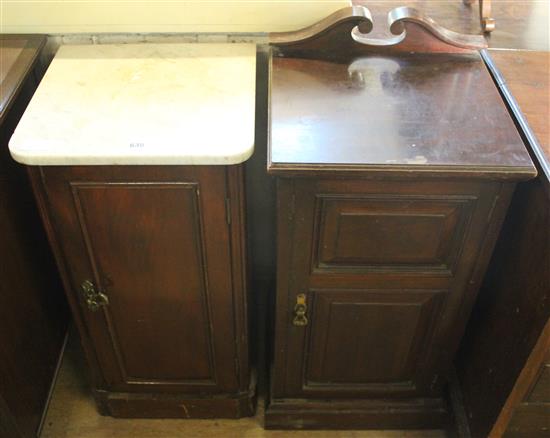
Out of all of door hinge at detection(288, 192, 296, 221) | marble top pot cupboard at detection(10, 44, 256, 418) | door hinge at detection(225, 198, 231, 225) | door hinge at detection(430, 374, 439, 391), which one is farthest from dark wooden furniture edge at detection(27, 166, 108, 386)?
door hinge at detection(430, 374, 439, 391)

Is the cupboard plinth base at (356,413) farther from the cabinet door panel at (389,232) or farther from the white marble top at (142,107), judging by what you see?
the white marble top at (142,107)

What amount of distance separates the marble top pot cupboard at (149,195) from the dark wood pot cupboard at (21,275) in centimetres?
7

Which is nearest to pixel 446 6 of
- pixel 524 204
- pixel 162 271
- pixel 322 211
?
pixel 524 204

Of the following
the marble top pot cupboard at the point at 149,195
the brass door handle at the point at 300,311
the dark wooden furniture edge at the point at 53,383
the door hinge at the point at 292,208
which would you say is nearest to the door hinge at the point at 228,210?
the marble top pot cupboard at the point at 149,195

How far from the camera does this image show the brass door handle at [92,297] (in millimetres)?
1169

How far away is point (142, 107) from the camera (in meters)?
1.05

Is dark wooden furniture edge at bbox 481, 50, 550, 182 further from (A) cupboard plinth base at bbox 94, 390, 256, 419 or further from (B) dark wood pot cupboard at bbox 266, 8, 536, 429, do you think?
(A) cupboard plinth base at bbox 94, 390, 256, 419

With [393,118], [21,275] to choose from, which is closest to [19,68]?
[21,275]

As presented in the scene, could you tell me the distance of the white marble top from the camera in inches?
37.3

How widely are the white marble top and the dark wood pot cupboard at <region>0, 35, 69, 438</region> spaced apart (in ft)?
0.24

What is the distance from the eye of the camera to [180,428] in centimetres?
146

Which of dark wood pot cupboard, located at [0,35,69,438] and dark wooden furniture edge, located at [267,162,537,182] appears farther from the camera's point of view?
dark wood pot cupboard, located at [0,35,69,438]

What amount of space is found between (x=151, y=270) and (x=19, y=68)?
1.50ft

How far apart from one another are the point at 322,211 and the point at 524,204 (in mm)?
362
